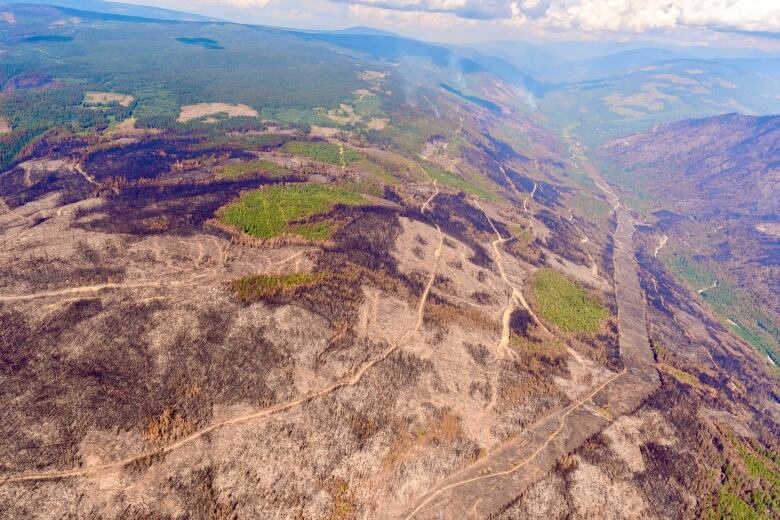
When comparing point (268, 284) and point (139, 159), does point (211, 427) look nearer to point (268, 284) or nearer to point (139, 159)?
point (268, 284)

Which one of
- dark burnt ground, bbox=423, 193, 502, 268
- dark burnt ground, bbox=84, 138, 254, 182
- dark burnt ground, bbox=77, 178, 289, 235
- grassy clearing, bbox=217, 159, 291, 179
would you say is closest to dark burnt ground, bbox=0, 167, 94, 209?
dark burnt ground, bbox=84, 138, 254, 182

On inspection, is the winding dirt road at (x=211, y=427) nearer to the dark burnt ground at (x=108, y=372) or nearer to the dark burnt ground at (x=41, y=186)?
the dark burnt ground at (x=108, y=372)

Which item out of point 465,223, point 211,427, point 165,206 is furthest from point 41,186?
point 465,223

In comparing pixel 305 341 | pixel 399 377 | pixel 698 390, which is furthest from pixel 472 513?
pixel 698 390

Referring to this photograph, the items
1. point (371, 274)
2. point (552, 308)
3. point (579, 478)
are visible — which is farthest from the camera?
point (552, 308)

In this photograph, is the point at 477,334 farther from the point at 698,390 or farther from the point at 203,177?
the point at 203,177

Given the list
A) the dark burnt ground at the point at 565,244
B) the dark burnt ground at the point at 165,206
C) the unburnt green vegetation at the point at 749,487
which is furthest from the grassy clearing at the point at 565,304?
the dark burnt ground at the point at 165,206
